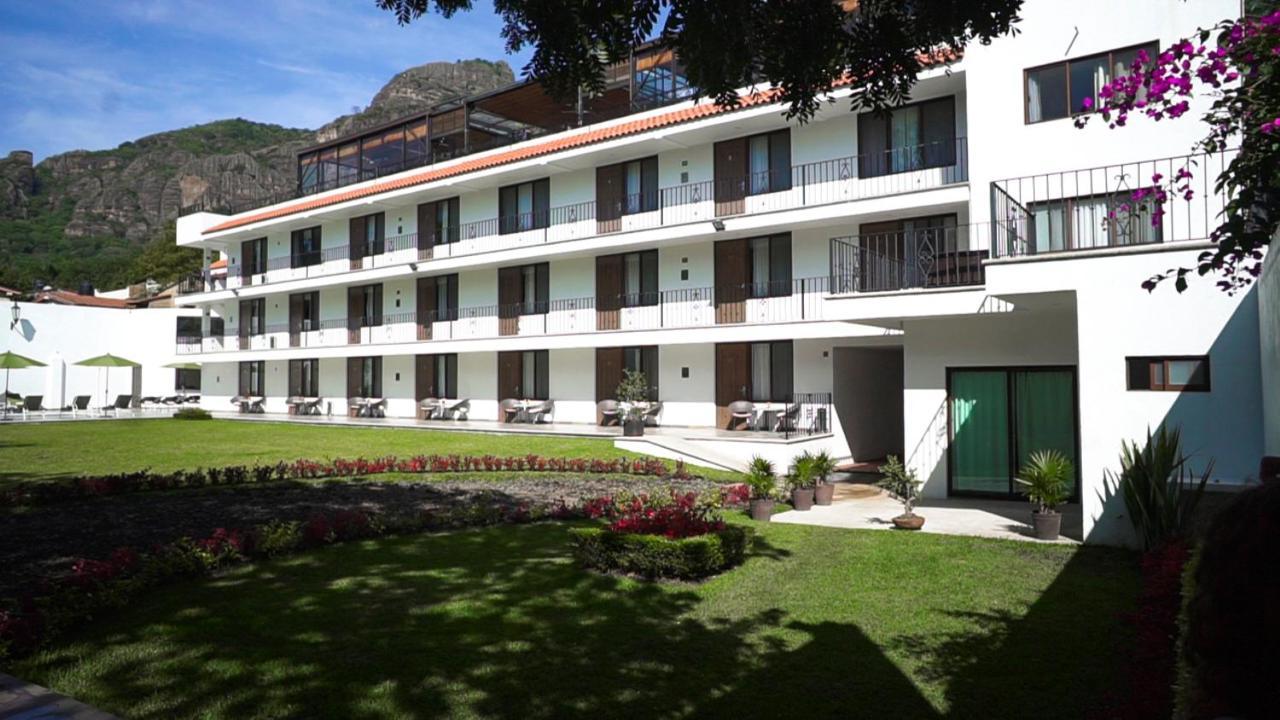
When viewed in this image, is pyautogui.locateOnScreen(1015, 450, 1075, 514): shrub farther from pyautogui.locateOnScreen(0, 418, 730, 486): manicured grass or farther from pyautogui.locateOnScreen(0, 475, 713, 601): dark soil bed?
pyautogui.locateOnScreen(0, 418, 730, 486): manicured grass

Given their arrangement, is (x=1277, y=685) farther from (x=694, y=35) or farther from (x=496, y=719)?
(x=694, y=35)

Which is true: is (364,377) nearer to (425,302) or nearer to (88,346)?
(425,302)

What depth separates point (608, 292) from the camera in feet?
92.8

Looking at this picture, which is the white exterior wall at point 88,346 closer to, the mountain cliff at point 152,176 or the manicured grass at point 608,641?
the manicured grass at point 608,641

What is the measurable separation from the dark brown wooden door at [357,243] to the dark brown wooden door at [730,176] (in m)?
17.6

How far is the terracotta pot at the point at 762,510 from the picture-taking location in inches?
518

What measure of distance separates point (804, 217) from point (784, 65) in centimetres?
1663

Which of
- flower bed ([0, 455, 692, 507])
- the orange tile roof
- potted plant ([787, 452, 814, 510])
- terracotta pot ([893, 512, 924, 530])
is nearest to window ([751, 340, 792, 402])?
flower bed ([0, 455, 692, 507])

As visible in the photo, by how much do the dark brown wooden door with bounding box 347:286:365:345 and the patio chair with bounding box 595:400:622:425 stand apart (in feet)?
44.5

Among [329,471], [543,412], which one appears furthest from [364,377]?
[329,471]

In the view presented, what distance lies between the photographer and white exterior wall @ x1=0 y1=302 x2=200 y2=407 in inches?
1727

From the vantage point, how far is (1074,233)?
15.3m

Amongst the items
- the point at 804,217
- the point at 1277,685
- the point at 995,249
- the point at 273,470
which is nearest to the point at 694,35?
the point at 1277,685

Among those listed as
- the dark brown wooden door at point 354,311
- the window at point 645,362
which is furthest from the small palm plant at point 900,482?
the dark brown wooden door at point 354,311
